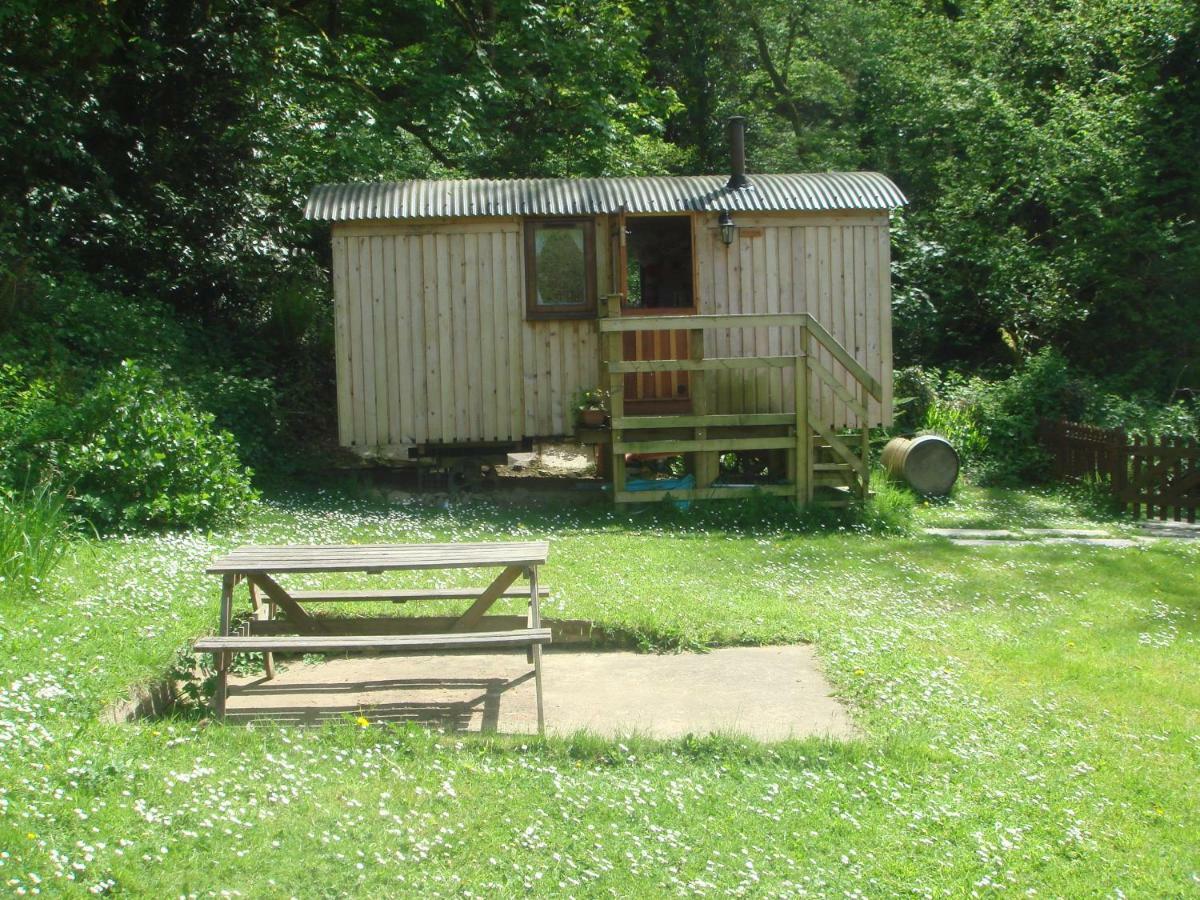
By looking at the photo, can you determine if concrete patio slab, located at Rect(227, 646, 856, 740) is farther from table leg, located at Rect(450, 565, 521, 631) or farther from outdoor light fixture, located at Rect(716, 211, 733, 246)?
outdoor light fixture, located at Rect(716, 211, 733, 246)

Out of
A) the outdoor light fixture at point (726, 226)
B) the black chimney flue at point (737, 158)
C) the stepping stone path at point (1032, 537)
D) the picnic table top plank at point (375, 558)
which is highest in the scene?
the black chimney flue at point (737, 158)

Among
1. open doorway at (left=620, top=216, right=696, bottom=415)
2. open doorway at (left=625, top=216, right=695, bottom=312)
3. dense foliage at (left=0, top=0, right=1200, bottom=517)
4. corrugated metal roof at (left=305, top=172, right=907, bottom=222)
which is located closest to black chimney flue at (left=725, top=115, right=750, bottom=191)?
corrugated metal roof at (left=305, top=172, right=907, bottom=222)

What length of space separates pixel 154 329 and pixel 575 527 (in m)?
6.00

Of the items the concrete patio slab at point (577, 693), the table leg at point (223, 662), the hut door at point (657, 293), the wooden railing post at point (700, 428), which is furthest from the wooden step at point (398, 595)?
the hut door at point (657, 293)

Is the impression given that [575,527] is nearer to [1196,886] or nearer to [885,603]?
[885,603]

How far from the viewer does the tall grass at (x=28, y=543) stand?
22.6ft

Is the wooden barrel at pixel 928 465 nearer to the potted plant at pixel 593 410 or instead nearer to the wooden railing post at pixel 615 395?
the wooden railing post at pixel 615 395

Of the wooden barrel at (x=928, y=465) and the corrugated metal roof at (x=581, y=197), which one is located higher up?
the corrugated metal roof at (x=581, y=197)

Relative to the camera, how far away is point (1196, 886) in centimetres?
448

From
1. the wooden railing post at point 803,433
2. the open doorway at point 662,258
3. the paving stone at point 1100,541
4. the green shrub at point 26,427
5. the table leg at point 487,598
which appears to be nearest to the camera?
the table leg at point 487,598

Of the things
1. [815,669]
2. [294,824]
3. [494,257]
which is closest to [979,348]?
[494,257]

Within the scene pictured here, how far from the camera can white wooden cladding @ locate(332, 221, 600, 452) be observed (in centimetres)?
1309

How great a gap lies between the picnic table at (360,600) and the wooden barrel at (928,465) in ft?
23.3

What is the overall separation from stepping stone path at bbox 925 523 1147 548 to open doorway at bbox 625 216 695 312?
163 inches
